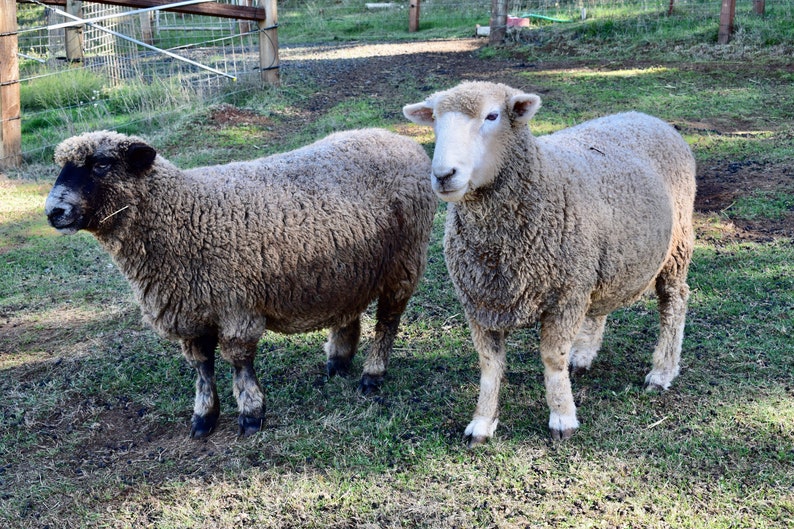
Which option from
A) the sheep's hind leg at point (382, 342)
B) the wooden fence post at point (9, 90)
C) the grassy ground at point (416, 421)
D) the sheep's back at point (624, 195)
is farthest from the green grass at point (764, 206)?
the wooden fence post at point (9, 90)

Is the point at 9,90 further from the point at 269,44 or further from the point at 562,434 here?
the point at 562,434

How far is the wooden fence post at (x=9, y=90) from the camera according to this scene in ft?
30.7

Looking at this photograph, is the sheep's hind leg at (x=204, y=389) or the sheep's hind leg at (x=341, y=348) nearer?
the sheep's hind leg at (x=204, y=389)

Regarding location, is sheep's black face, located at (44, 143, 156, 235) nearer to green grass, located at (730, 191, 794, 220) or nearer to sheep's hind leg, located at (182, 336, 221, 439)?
sheep's hind leg, located at (182, 336, 221, 439)

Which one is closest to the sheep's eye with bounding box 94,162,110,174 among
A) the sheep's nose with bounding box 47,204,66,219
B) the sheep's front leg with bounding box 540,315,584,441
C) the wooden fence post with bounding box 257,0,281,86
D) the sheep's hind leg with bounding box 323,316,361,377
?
the sheep's nose with bounding box 47,204,66,219

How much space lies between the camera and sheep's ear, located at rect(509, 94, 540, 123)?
3.71m

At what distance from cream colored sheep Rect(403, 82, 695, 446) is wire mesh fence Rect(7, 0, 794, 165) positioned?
7.10 meters

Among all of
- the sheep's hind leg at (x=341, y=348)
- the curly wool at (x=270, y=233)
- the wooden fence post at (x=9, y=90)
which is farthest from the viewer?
the wooden fence post at (x=9, y=90)

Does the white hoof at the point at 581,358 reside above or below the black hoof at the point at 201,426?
above

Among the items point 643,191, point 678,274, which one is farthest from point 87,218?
point 678,274

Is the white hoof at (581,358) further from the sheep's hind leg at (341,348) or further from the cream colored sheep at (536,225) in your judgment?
the sheep's hind leg at (341,348)

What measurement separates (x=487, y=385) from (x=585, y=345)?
104cm

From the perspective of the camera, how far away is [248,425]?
458cm

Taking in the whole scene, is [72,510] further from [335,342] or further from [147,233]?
[335,342]
